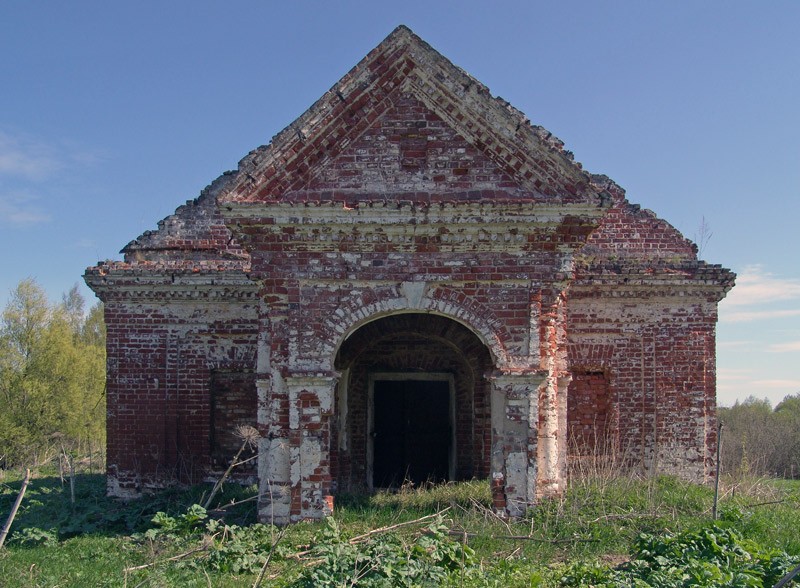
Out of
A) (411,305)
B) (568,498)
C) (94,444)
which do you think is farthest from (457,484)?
(94,444)

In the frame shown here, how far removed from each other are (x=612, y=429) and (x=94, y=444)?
70.2ft

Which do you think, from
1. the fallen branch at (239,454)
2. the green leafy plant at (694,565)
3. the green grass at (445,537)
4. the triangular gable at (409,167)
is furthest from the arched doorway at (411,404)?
the green leafy plant at (694,565)

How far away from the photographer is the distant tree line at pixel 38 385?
22.3m

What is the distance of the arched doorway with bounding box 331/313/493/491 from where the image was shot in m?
10.3

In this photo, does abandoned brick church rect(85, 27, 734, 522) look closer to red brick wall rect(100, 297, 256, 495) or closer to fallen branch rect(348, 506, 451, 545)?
fallen branch rect(348, 506, 451, 545)

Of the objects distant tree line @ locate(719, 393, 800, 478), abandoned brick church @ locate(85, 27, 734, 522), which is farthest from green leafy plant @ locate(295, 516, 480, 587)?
distant tree line @ locate(719, 393, 800, 478)

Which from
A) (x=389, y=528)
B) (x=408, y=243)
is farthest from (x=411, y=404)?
(x=408, y=243)

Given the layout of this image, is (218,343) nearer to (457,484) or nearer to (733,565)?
(457,484)

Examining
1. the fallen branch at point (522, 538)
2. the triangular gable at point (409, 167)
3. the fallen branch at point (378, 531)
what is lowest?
the fallen branch at point (522, 538)

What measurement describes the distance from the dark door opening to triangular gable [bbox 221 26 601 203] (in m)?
4.49

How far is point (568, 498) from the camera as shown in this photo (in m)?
7.97

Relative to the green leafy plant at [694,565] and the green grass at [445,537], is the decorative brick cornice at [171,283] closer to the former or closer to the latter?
the green grass at [445,537]

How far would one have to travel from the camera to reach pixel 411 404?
11.3m

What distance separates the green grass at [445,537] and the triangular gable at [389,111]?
12.2ft
